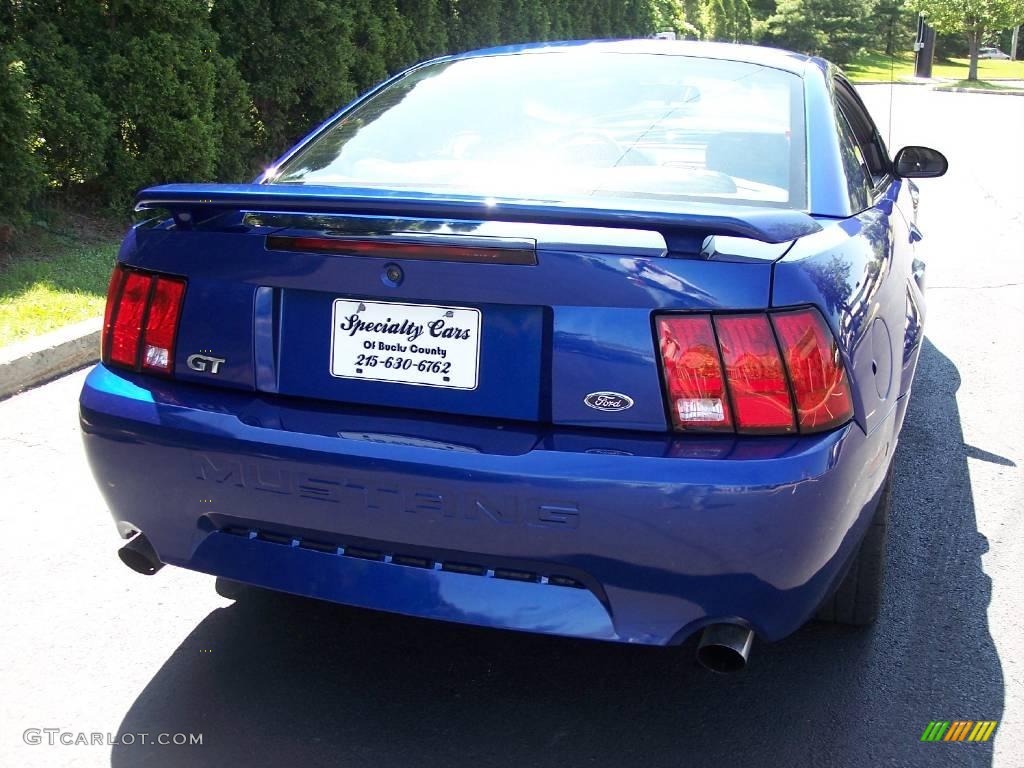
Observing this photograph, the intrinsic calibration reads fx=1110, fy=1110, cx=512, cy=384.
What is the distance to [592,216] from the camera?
222cm

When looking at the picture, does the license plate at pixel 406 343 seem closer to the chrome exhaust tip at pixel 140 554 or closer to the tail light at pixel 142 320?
the tail light at pixel 142 320

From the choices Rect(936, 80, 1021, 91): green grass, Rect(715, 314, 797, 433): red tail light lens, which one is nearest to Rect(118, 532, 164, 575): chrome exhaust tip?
Rect(715, 314, 797, 433): red tail light lens

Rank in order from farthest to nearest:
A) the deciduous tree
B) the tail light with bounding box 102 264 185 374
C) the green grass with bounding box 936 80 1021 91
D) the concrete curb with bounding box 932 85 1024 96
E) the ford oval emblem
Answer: the deciduous tree < the green grass with bounding box 936 80 1021 91 < the concrete curb with bounding box 932 85 1024 96 < the tail light with bounding box 102 264 185 374 < the ford oval emblem

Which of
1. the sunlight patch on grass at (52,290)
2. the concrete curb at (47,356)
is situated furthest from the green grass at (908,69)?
the concrete curb at (47,356)

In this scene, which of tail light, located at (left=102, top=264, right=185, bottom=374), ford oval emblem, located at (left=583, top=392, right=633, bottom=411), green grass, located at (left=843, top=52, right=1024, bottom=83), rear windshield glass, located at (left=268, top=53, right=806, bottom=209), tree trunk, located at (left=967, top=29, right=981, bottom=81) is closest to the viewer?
ford oval emblem, located at (left=583, top=392, right=633, bottom=411)

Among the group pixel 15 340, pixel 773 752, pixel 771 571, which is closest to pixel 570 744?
pixel 773 752

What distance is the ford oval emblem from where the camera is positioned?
2.33 metres

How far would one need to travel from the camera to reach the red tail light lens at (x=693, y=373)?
7.54 feet

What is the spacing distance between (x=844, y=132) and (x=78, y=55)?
20.5ft

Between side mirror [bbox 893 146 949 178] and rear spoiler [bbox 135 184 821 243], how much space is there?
1741mm

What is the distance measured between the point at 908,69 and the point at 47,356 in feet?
239

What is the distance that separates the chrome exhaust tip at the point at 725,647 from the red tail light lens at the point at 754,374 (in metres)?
0.43

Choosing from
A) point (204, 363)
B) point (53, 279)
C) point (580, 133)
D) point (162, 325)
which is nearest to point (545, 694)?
point (204, 363)
